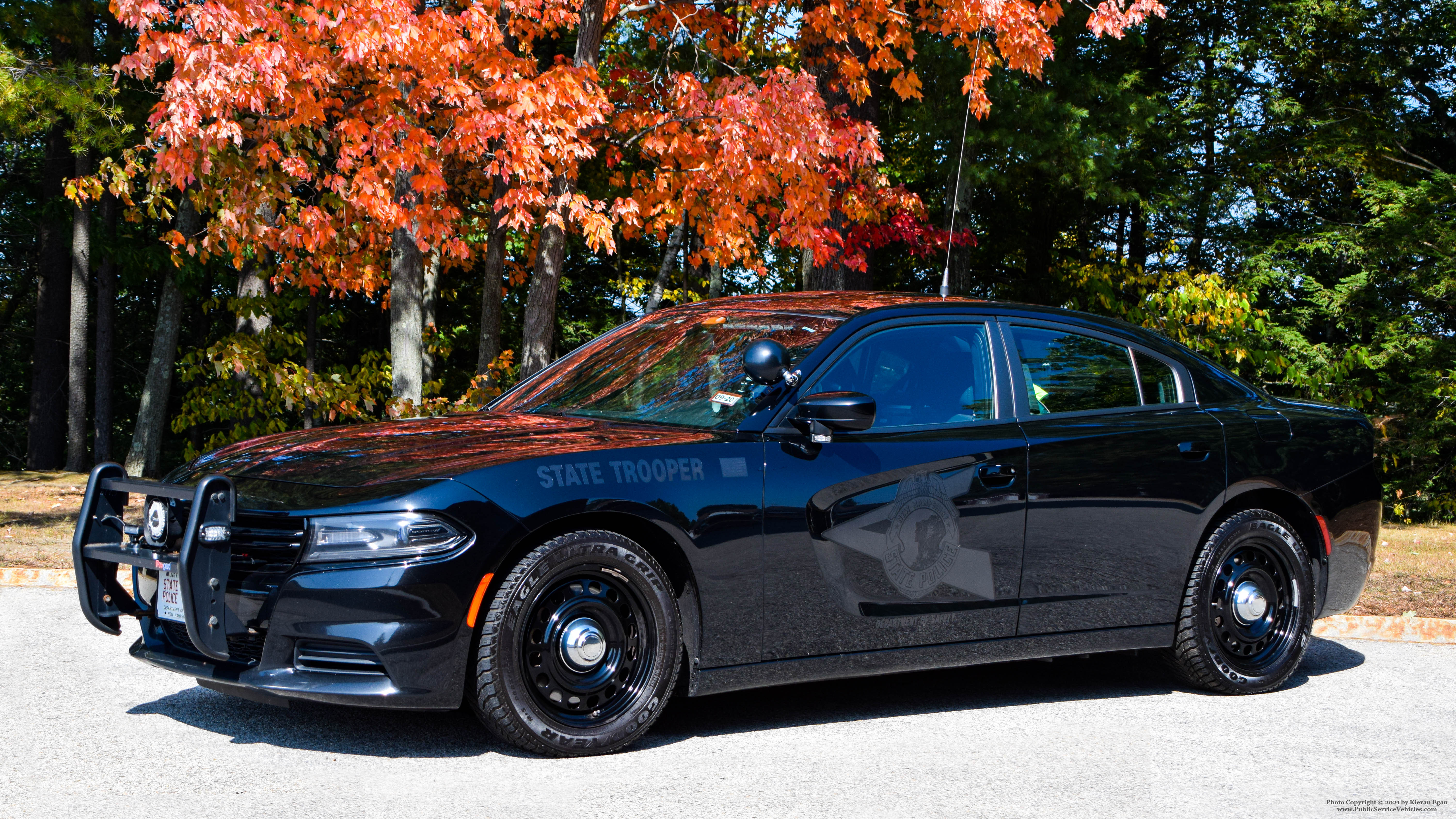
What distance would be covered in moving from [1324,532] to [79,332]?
79.8 ft

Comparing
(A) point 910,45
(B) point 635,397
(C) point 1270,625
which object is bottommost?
(C) point 1270,625

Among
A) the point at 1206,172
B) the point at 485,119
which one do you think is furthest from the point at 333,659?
the point at 1206,172

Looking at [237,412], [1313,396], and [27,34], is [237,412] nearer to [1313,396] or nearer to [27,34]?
[27,34]

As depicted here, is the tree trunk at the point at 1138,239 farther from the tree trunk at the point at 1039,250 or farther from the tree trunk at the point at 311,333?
the tree trunk at the point at 311,333

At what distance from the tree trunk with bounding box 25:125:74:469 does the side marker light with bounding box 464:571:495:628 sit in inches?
962

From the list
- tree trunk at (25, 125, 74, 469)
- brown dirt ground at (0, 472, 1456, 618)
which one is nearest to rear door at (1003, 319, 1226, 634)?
brown dirt ground at (0, 472, 1456, 618)

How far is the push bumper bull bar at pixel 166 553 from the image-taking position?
4.53 metres

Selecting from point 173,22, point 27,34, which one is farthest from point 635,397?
point 27,34

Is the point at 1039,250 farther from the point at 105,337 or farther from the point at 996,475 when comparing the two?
the point at 996,475

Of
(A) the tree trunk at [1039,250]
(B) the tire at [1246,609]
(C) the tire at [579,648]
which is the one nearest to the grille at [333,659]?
(C) the tire at [579,648]

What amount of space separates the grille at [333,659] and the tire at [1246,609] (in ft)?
12.0

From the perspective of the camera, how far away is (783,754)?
16.4ft

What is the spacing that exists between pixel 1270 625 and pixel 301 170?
325 inches

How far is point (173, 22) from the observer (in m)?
16.2
